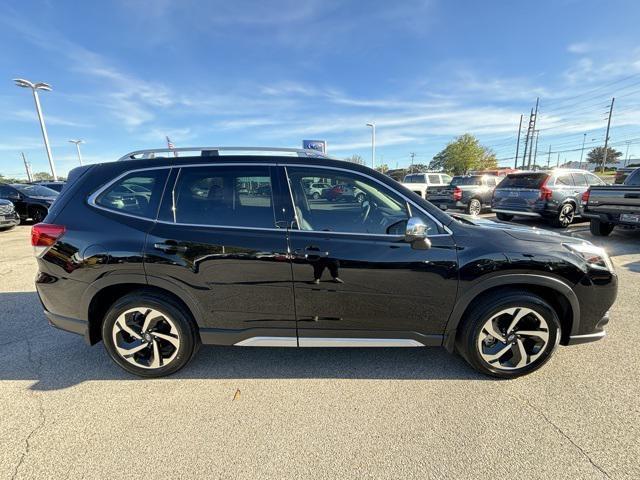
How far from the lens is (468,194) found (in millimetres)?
12805

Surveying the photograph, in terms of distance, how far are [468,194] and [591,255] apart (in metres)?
11.2

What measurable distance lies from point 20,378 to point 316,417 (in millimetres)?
2548

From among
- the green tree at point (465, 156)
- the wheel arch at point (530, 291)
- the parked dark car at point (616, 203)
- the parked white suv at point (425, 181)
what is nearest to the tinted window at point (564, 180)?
the parked dark car at point (616, 203)

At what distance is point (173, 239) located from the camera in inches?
93.5

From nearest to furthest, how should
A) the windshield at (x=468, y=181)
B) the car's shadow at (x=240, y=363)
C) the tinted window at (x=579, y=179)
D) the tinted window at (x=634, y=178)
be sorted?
the car's shadow at (x=240, y=363)
the tinted window at (x=634, y=178)
the tinted window at (x=579, y=179)
the windshield at (x=468, y=181)

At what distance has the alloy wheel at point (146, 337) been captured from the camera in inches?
99.7

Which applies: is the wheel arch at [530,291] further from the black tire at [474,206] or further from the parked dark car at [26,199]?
the parked dark car at [26,199]

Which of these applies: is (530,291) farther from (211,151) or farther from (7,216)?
(7,216)

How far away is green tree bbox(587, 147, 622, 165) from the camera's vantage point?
3135 inches

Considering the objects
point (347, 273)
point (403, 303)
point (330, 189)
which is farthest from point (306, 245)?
point (403, 303)

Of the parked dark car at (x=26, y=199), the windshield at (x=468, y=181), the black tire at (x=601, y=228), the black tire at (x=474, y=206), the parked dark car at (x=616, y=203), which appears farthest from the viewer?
the windshield at (x=468, y=181)

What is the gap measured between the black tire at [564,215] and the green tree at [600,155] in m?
94.2

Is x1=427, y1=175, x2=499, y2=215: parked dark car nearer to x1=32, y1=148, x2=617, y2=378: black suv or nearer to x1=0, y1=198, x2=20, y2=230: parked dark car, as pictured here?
x1=32, y1=148, x2=617, y2=378: black suv

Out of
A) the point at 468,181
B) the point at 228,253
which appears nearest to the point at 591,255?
the point at 228,253
